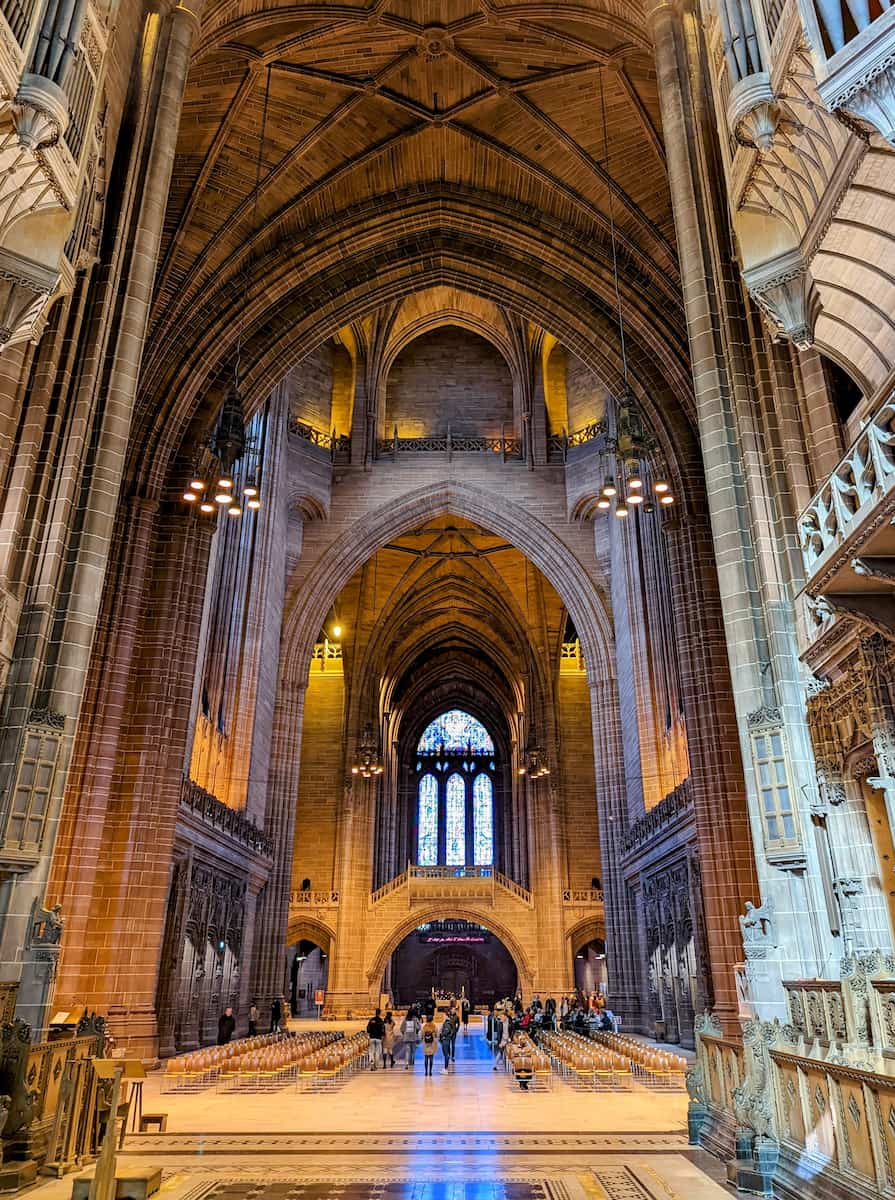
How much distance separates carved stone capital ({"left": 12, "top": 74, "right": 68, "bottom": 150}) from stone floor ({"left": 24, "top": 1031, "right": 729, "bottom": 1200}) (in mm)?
8155

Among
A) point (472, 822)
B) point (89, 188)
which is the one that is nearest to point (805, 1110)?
point (89, 188)

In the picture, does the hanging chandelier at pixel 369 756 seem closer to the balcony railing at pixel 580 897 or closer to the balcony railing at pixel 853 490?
the balcony railing at pixel 580 897

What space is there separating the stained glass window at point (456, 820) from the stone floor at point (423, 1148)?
1233 inches

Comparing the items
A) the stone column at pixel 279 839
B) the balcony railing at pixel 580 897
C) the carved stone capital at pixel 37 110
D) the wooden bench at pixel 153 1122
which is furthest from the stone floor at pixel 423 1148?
the balcony railing at pixel 580 897

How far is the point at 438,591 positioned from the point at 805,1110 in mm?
29477

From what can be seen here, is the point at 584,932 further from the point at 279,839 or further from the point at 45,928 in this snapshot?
the point at 45,928

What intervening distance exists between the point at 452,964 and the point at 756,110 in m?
38.3

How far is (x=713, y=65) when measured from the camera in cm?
949

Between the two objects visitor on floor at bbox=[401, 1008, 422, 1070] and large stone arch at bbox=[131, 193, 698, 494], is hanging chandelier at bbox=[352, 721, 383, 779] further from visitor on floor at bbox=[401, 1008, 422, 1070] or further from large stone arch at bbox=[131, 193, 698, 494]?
large stone arch at bbox=[131, 193, 698, 494]

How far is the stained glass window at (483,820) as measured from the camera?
4188cm

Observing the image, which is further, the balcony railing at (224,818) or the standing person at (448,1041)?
the balcony railing at (224,818)

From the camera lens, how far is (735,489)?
9.59 meters

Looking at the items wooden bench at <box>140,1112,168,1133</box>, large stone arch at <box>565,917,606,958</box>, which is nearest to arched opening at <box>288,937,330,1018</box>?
large stone arch at <box>565,917,606,958</box>

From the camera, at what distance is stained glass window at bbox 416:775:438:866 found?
41.8 metres
